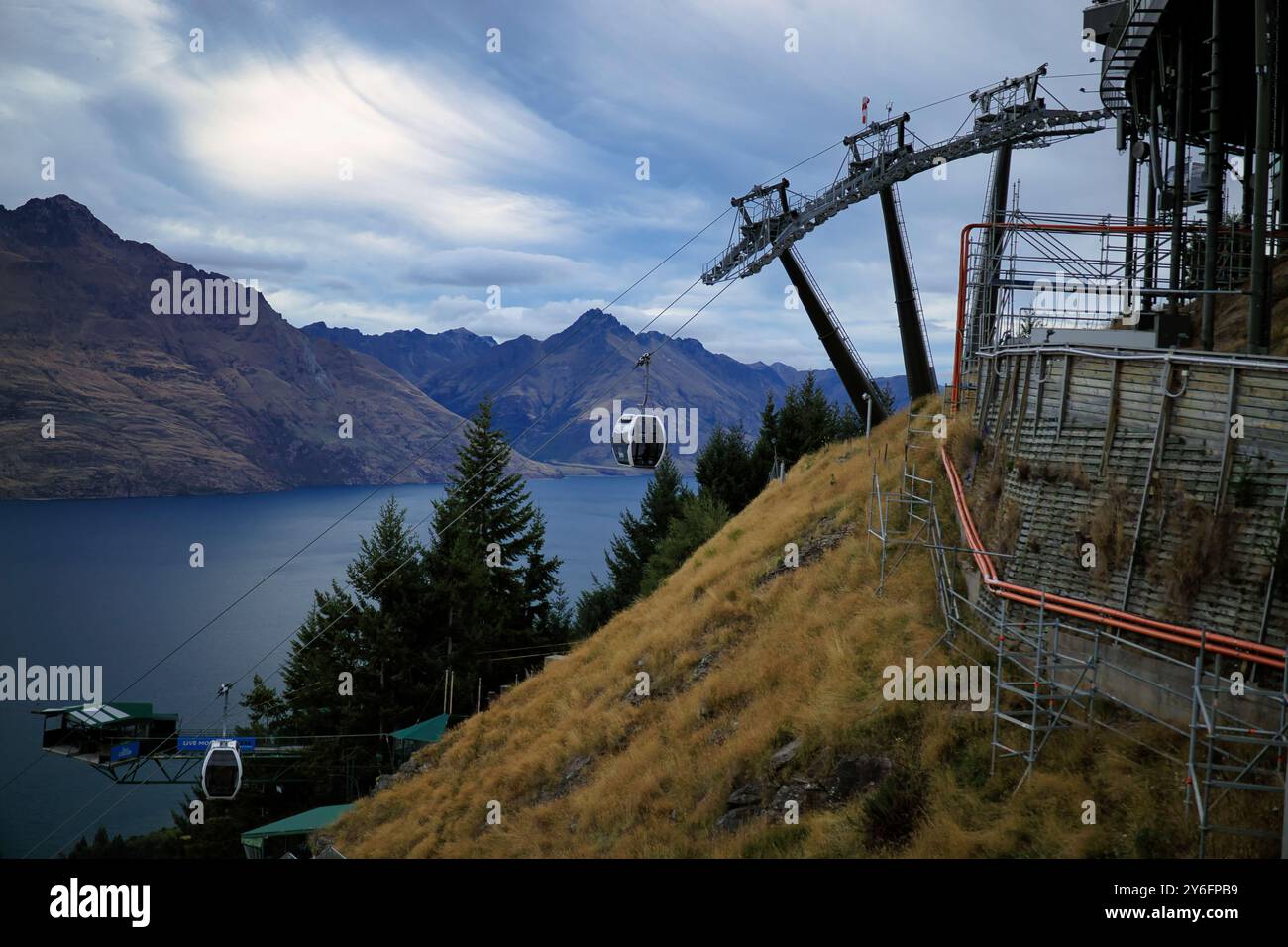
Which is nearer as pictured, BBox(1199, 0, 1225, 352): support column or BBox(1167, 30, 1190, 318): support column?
BBox(1199, 0, 1225, 352): support column

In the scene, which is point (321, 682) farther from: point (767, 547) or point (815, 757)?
point (815, 757)

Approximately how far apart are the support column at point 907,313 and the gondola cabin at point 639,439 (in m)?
8.68

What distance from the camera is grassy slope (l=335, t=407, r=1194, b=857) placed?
9578 mm

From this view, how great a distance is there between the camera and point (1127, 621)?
10.3 meters

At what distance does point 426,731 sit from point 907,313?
2379 centimetres

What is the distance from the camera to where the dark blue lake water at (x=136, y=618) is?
6519 cm

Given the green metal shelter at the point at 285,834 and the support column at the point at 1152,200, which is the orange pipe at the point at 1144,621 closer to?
the support column at the point at 1152,200

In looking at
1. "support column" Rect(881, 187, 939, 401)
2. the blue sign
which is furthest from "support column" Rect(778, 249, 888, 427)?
the blue sign

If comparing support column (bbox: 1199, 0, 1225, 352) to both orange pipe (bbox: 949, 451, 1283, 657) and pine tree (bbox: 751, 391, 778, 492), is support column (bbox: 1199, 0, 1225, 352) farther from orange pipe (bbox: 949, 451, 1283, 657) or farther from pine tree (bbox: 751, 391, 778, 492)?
pine tree (bbox: 751, 391, 778, 492)

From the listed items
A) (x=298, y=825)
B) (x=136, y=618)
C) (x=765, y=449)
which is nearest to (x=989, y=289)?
(x=298, y=825)

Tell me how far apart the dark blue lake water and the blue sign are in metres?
12.1

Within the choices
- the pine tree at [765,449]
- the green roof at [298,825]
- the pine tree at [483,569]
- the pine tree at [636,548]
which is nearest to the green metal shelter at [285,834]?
the green roof at [298,825]

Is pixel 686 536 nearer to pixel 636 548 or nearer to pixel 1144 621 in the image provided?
pixel 636 548
